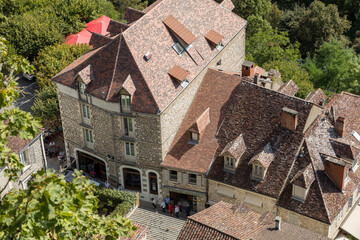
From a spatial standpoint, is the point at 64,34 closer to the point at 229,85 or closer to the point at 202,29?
the point at 202,29

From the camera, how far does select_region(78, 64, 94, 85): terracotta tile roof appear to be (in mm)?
51844

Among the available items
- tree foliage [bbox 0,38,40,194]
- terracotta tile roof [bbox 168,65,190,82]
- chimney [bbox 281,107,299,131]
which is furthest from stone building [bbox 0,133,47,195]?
tree foliage [bbox 0,38,40,194]

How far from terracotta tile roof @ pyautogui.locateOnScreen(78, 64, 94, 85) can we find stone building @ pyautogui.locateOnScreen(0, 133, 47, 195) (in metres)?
7.16

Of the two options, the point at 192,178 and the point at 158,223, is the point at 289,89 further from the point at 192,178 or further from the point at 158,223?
the point at 158,223

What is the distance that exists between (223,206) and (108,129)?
1639cm

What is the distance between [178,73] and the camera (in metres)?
51.8

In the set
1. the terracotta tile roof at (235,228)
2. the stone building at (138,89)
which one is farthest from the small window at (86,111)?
the terracotta tile roof at (235,228)

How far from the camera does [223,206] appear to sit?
42.9 meters

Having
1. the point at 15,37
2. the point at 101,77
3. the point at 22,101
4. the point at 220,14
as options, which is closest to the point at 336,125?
the point at 220,14

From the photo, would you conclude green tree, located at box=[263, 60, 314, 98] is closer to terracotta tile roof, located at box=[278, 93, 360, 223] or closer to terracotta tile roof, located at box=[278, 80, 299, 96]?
terracotta tile roof, located at box=[278, 80, 299, 96]

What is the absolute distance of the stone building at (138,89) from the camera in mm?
50438

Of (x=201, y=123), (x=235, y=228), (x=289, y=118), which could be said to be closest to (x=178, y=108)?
(x=201, y=123)

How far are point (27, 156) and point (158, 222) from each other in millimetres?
14776

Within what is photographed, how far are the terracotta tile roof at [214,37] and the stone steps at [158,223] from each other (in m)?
19.5
